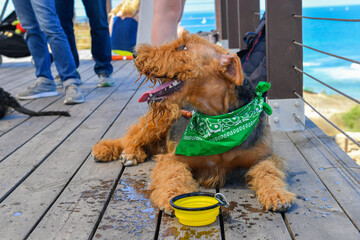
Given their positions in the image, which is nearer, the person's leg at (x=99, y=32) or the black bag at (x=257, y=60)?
the black bag at (x=257, y=60)

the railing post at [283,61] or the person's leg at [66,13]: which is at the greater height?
the person's leg at [66,13]

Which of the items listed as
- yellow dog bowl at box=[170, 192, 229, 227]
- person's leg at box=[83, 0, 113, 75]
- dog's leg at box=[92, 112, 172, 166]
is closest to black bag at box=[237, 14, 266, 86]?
dog's leg at box=[92, 112, 172, 166]

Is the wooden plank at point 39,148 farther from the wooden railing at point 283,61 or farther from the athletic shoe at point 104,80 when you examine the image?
the wooden railing at point 283,61

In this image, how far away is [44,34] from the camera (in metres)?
4.38

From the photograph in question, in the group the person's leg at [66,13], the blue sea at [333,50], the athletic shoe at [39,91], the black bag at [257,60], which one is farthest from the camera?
the blue sea at [333,50]

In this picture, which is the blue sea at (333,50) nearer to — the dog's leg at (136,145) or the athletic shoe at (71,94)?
the athletic shoe at (71,94)

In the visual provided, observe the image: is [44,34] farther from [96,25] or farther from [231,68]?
[231,68]

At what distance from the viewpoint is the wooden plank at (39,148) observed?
2.41 m

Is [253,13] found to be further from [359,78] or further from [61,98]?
[359,78]

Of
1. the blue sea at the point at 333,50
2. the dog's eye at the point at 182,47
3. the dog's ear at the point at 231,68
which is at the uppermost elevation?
the dog's eye at the point at 182,47

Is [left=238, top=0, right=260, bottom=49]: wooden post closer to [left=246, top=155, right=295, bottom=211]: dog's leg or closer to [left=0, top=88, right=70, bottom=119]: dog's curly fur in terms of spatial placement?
[left=0, top=88, right=70, bottom=119]: dog's curly fur

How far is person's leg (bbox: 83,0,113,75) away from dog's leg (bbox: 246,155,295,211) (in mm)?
3281

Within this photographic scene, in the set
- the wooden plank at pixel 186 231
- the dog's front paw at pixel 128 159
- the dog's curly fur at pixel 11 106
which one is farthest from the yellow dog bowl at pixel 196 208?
the dog's curly fur at pixel 11 106

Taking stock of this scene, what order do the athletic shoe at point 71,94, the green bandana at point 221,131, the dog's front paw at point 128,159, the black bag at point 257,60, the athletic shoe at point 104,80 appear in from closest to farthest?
the green bandana at point 221,131 < the dog's front paw at point 128,159 < the black bag at point 257,60 < the athletic shoe at point 71,94 < the athletic shoe at point 104,80
